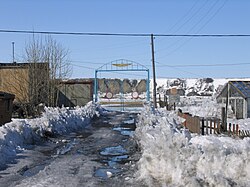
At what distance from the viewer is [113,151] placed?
14.6 meters

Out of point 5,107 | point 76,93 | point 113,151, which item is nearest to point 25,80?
point 76,93

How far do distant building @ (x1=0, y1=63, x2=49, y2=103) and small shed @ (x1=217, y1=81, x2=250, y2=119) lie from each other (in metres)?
16.3

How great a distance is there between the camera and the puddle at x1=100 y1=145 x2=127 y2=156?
45.9 feet

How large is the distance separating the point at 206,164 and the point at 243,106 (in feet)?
91.6

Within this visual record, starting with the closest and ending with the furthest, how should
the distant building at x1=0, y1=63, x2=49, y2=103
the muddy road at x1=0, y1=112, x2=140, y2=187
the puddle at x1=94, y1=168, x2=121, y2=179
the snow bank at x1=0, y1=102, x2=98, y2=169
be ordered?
the muddy road at x1=0, y1=112, x2=140, y2=187 < the puddle at x1=94, y1=168, x2=121, y2=179 < the snow bank at x1=0, y1=102, x2=98, y2=169 < the distant building at x1=0, y1=63, x2=49, y2=103

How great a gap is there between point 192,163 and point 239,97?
92.8ft

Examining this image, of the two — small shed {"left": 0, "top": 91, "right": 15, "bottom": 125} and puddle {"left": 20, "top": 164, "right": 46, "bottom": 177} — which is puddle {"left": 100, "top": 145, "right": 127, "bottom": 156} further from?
small shed {"left": 0, "top": 91, "right": 15, "bottom": 125}

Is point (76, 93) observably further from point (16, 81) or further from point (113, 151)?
point (113, 151)

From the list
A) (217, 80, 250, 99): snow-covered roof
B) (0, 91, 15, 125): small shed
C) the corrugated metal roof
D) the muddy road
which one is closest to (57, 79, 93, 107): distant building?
(217, 80, 250, 99): snow-covered roof

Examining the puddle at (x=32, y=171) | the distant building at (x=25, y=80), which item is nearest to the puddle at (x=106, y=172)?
the puddle at (x=32, y=171)

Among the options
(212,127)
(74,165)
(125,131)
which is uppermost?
(212,127)

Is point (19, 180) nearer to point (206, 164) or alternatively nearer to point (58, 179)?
point (58, 179)

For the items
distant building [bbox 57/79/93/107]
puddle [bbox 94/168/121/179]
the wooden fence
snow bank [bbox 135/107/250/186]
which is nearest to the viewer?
Result: snow bank [bbox 135/107/250/186]

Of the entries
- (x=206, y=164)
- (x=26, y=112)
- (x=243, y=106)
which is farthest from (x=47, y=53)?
(x=206, y=164)
